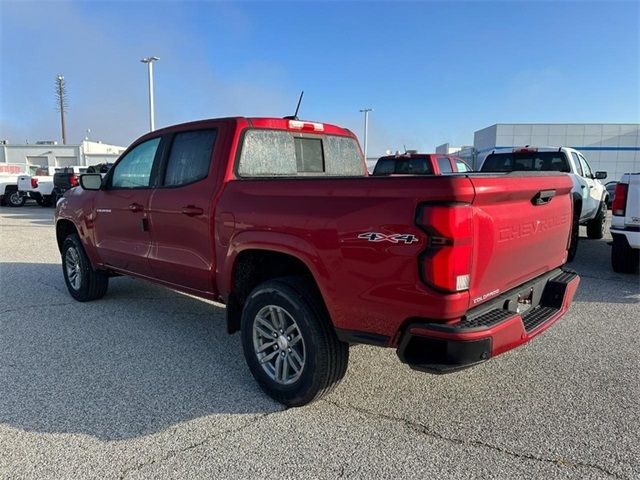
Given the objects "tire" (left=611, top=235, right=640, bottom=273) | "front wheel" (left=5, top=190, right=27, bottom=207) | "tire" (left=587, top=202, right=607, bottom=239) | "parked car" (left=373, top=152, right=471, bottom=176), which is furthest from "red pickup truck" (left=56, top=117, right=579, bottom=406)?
"front wheel" (left=5, top=190, right=27, bottom=207)

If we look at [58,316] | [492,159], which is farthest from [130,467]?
[492,159]

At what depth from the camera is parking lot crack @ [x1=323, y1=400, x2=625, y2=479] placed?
8.48 feet

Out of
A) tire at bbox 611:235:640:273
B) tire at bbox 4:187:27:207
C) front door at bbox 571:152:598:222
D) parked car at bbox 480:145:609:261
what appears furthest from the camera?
tire at bbox 4:187:27:207

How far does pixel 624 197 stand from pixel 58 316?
7.21 metres

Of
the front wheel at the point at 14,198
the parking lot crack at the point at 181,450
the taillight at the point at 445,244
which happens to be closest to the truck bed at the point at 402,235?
the taillight at the point at 445,244

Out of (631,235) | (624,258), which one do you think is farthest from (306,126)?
(624,258)

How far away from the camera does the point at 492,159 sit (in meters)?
10.3

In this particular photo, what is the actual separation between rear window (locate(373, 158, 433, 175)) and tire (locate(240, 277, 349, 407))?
26.1ft

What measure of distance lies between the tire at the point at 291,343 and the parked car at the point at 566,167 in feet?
23.0

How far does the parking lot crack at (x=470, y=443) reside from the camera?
8.48 ft

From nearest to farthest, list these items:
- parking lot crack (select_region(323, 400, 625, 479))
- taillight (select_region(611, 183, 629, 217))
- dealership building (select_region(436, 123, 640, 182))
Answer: parking lot crack (select_region(323, 400, 625, 479)) → taillight (select_region(611, 183, 629, 217)) → dealership building (select_region(436, 123, 640, 182))

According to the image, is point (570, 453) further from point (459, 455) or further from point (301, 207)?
point (301, 207)

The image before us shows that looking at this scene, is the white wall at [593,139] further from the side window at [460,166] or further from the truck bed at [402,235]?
the truck bed at [402,235]

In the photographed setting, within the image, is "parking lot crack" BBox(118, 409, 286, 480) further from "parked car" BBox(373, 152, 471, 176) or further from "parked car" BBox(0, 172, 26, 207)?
"parked car" BBox(0, 172, 26, 207)
